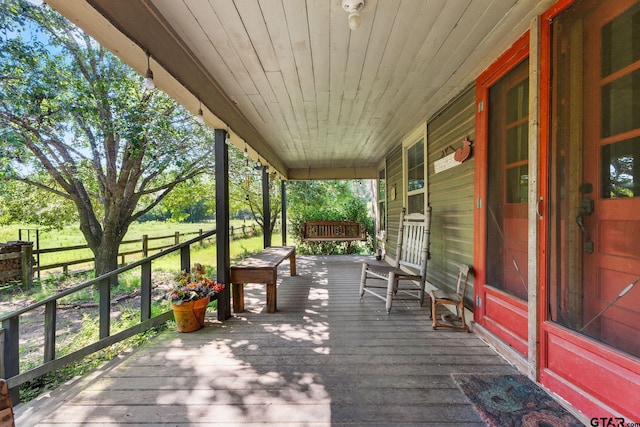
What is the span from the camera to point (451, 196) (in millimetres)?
2756

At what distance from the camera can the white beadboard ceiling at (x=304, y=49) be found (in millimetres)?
1459

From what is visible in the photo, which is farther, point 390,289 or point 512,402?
point 390,289

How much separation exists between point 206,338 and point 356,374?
1287mm

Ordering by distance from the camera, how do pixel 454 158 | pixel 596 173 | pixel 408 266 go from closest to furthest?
pixel 596 173 < pixel 454 158 < pixel 408 266

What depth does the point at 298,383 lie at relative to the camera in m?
1.58

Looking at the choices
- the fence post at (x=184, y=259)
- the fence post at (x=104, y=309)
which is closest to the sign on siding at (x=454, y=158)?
the fence post at (x=184, y=259)

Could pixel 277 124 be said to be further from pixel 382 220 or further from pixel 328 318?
pixel 382 220

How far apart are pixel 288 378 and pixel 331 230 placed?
524cm

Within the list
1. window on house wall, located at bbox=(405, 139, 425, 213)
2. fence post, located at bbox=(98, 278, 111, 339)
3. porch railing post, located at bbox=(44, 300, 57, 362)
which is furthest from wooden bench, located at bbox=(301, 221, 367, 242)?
porch railing post, located at bbox=(44, 300, 57, 362)

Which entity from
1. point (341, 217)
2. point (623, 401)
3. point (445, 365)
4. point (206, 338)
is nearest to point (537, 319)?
point (623, 401)

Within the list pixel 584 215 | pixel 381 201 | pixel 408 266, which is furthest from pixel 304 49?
pixel 381 201

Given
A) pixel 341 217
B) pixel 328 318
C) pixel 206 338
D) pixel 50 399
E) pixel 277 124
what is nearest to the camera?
pixel 50 399

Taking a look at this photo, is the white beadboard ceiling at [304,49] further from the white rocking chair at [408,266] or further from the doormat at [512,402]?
the doormat at [512,402]

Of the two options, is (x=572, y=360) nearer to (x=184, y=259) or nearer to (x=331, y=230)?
(x=184, y=259)
